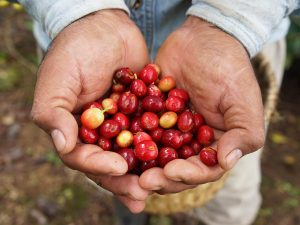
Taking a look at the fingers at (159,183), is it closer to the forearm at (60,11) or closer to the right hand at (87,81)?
the right hand at (87,81)

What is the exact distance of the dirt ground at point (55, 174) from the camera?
3303mm

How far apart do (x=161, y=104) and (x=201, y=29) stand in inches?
14.6

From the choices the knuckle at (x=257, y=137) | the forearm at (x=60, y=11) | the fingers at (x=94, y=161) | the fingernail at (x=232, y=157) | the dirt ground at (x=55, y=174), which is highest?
the forearm at (x=60, y=11)

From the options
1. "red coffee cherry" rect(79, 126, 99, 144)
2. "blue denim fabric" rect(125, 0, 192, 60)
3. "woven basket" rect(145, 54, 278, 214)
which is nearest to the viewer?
"red coffee cherry" rect(79, 126, 99, 144)

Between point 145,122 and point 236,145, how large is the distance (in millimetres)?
542

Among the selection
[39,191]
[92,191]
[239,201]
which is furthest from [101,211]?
[239,201]

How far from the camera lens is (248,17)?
1944 mm

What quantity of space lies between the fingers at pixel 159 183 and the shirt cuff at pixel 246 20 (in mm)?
655

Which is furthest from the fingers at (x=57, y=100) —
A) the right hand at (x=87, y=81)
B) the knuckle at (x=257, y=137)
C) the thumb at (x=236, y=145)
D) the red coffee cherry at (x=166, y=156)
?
the knuckle at (x=257, y=137)

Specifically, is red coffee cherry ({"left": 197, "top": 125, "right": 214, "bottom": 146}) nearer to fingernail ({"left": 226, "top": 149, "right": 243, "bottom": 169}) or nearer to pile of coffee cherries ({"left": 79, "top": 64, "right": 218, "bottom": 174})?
pile of coffee cherries ({"left": 79, "top": 64, "right": 218, "bottom": 174})

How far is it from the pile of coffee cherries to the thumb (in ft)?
0.69

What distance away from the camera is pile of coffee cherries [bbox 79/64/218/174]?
1.87 meters

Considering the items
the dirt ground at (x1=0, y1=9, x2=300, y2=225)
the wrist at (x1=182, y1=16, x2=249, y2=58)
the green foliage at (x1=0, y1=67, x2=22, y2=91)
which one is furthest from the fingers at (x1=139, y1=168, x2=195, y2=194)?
the green foliage at (x1=0, y1=67, x2=22, y2=91)

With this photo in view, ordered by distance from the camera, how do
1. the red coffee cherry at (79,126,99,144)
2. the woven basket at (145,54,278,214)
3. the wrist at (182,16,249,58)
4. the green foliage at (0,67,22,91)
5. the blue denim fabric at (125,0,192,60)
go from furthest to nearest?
the green foliage at (0,67,22,91) → the woven basket at (145,54,278,214) → the blue denim fabric at (125,0,192,60) → the wrist at (182,16,249,58) → the red coffee cherry at (79,126,99,144)
